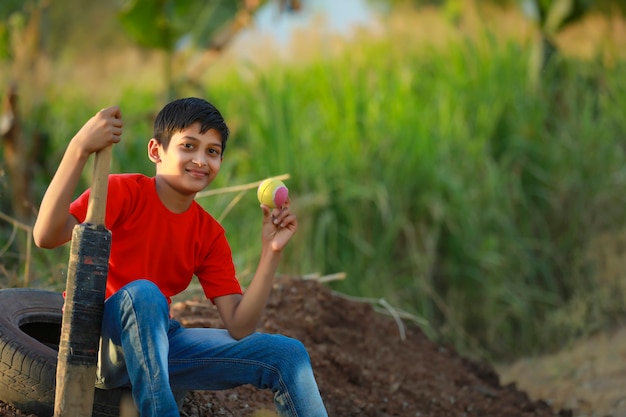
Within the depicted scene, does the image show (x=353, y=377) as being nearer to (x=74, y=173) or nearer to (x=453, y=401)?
(x=453, y=401)

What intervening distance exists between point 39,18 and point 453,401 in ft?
17.8

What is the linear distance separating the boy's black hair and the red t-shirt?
0.51 ft

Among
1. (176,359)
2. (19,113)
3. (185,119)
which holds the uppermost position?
(19,113)

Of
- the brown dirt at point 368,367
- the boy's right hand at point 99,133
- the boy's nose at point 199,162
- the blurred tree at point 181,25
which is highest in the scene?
the blurred tree at point 181,25

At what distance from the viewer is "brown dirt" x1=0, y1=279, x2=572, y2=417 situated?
4.08 meters

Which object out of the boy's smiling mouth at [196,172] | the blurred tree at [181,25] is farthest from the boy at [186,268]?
the blurred tree at [181,25]

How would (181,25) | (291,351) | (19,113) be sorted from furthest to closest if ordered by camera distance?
1. (181,25)
2. (19,113)
3. (291,351)

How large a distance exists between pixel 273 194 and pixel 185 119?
1.17ft

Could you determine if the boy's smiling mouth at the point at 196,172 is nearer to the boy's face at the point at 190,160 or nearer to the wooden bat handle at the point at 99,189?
the boy's face at the point at 190,160

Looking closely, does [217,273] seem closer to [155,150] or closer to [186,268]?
[186,268]

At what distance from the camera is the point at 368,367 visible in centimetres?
450

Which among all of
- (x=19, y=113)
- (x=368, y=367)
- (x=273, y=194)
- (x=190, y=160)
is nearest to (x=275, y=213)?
(x=273, y=194)

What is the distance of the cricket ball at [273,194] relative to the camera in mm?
2852

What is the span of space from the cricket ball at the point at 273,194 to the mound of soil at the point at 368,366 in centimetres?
111
